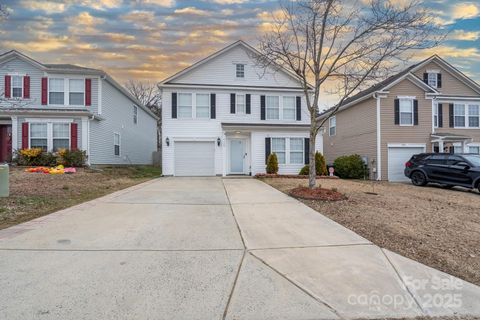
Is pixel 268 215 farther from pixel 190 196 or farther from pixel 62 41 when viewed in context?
pixel 62 41

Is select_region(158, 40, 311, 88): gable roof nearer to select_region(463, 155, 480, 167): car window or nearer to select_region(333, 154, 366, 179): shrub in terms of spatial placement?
select_region(333, 154, 366, 179): shrub

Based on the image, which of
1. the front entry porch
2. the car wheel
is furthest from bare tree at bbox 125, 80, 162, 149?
the car wheel

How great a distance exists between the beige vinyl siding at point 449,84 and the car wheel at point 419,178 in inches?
378

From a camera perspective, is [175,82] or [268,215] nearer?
[268,215]

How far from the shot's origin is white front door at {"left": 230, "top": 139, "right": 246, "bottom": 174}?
61.8 ft

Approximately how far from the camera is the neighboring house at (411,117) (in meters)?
18.3

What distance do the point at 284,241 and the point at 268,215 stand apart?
1.96 metres

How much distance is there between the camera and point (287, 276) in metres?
3.77

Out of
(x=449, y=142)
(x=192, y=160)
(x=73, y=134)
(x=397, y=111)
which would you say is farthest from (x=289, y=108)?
(x=73, y=134)

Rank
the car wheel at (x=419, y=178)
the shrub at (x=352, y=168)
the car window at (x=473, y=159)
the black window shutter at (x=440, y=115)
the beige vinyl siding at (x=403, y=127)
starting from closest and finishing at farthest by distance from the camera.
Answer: the car window at (x=473, y=159), the car wheel at (x=419, y=178), the beige vinyl siding at (x=403, y=127), the shrub at (x=352, y=168), the black window shutter at (x=440, y=115)

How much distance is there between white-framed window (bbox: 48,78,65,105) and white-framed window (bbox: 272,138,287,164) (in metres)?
13.7

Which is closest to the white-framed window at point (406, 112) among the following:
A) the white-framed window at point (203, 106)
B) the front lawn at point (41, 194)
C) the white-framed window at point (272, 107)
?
the white-framed window at point (272, 107)

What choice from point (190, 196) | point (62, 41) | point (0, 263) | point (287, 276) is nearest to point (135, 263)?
point (0, 263)

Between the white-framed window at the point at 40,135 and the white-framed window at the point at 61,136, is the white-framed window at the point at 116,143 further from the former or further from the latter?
the white-framed window at the point at 40,135
